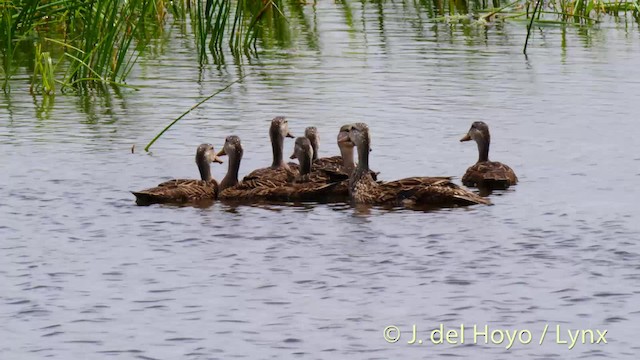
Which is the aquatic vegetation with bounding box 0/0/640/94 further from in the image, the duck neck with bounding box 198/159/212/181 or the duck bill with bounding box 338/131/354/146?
the duck bill with bounding box 338/131/354/146

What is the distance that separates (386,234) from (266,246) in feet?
3.17

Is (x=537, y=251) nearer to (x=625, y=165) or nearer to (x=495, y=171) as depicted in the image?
(x=495, y=171)

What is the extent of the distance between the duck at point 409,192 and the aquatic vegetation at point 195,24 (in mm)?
4516

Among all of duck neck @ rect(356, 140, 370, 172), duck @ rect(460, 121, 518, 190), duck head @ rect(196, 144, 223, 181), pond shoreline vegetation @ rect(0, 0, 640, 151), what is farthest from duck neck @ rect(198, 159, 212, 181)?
pond shoreline vegetation @ rect(0, 0, 640, 151)

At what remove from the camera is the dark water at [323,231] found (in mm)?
8617

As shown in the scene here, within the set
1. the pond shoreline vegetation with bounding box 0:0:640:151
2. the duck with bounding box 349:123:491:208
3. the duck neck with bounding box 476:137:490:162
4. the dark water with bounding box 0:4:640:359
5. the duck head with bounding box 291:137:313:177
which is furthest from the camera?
the pond shoreline vegetation with bounding box 0:0:640:151

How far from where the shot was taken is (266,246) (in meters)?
10.6

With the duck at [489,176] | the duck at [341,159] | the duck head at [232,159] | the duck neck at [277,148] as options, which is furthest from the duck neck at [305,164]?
the duck at [489,176]

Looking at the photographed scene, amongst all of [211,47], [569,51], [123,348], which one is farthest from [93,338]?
[569,51]

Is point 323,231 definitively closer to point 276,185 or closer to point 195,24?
point 276,185

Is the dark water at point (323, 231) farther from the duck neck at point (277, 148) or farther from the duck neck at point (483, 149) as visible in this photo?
the duck neck at point (277, 148)

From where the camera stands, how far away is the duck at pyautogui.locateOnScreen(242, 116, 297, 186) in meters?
12.8

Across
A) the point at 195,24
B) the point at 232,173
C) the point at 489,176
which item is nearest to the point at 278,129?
the point at 232,173

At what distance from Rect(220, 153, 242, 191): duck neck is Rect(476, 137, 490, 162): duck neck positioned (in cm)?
224
